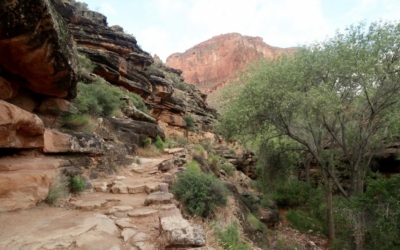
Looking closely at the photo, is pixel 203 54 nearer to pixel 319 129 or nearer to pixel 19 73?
pixel 319 129

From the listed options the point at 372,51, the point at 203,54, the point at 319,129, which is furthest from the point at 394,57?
the point at 203,54

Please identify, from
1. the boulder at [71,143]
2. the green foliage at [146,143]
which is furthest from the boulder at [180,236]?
the green foliage at [146,143]

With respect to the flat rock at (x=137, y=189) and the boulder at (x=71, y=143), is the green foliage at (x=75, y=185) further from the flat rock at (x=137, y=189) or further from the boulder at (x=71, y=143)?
the flat rock at (x=137, y=189)

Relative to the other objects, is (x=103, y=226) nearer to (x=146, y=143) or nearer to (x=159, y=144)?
(x=146, y=143)

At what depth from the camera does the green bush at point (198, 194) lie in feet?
15.7

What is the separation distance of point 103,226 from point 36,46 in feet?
9.55

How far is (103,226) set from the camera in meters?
3.10

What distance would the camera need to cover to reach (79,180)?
15.8 feet

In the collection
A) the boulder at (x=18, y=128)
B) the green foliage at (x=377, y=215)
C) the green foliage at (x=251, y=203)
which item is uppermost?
the boulder at (x=18, y=128)

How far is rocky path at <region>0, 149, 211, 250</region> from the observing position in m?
2.56

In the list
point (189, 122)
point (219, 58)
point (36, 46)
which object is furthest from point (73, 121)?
point (219, 58)

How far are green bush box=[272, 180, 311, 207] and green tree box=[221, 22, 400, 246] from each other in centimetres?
711

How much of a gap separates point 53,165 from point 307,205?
1693 centimetres

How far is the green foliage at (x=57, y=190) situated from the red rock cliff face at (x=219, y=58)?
74.3 meters
